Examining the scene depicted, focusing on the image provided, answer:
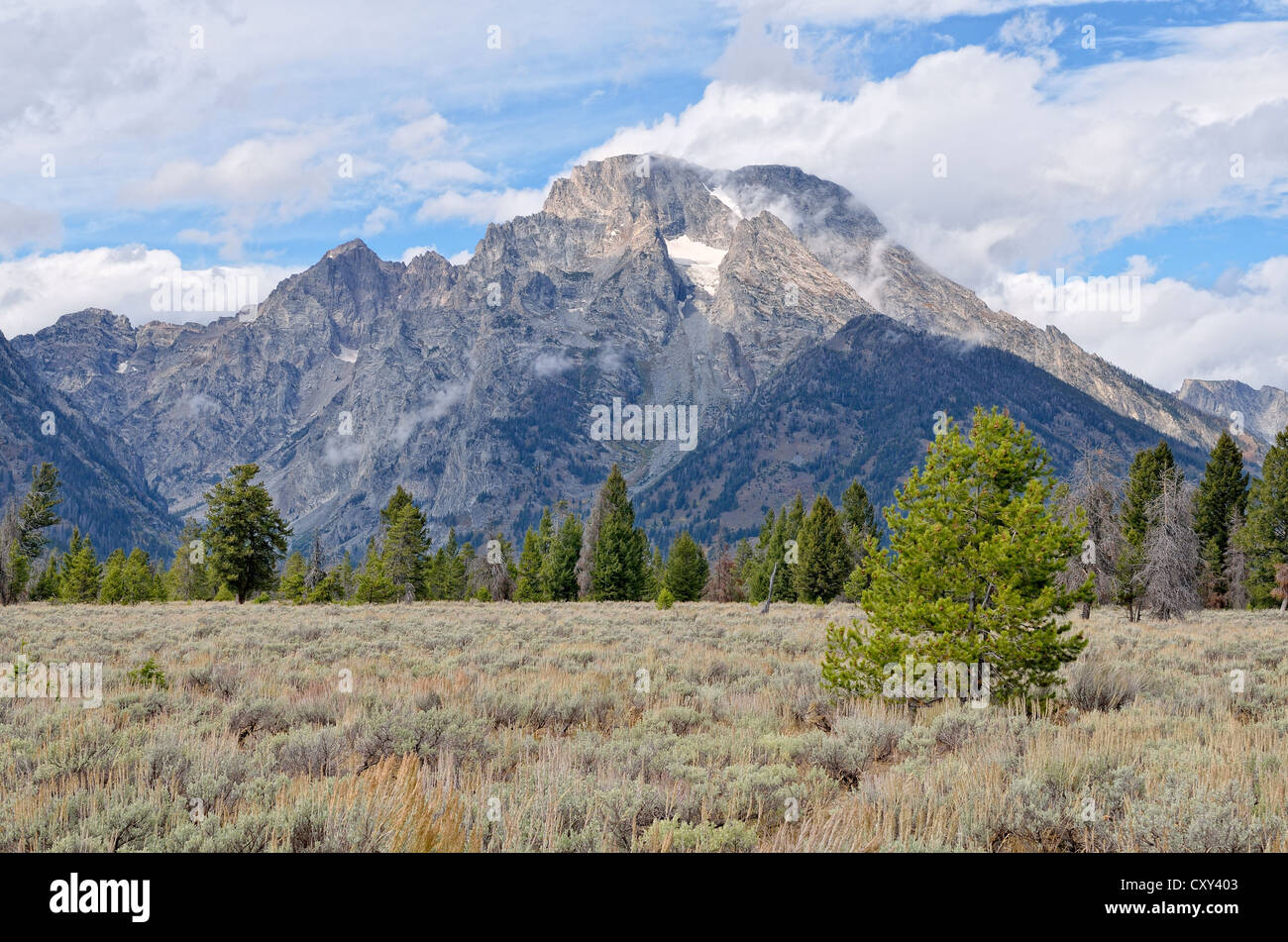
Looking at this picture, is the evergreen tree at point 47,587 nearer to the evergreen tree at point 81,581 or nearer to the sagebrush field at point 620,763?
the evergreen tree at point 81,581

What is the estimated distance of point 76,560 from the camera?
54.2 meters

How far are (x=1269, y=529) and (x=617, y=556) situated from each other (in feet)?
145

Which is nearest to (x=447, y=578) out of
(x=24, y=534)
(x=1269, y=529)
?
(x=24, y=534)

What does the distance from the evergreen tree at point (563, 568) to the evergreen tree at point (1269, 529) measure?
1828 inches

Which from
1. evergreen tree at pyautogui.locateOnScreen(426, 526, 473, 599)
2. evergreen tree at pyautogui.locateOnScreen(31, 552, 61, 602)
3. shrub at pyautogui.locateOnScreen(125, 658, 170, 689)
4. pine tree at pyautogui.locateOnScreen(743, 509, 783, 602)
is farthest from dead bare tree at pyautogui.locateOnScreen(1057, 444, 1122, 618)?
evergreen tree at pyautogui.locateOnScreen(31, 552, 61, 602)

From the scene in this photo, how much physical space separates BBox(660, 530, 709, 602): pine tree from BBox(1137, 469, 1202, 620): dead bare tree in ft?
118

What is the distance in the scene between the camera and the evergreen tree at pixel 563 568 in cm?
5322

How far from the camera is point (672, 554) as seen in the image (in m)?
64.9

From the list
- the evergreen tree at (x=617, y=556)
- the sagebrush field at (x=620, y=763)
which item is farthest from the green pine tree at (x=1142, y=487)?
the sagebrush field at (x=620, y=763)

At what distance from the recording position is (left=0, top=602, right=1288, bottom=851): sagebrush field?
4.91 metres

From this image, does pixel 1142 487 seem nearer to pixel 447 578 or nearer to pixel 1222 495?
pixel 1222 495
